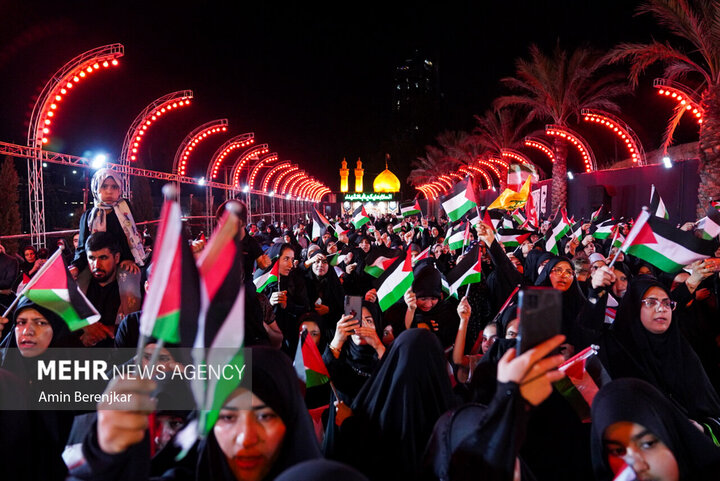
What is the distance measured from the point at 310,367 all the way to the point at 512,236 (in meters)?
6.78

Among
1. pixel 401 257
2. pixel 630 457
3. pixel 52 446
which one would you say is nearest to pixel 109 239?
pixel 52 446

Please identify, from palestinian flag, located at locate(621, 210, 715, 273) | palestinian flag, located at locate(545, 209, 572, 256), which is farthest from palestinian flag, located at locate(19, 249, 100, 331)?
palestinian flag, located at locate(545, 209, 572, 256)

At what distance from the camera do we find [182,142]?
18.1 meters

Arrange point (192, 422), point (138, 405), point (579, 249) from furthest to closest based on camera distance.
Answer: point (579, 249) < point (192, 422) < point (138, 405)

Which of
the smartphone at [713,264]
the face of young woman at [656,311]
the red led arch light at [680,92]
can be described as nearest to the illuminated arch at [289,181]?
the red led arch light at [680,92]

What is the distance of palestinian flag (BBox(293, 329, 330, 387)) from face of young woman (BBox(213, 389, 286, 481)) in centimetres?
141

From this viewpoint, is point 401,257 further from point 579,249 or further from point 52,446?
point 579,249

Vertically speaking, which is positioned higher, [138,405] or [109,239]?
[109,239]

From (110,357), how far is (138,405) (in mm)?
2166

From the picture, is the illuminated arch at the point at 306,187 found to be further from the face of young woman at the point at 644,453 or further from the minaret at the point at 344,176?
the face of young woman at the point at 644,453

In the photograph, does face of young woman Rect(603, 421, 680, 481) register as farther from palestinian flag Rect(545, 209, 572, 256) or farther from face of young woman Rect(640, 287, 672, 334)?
palestinian flag Rect(545, 209, 572, 256)

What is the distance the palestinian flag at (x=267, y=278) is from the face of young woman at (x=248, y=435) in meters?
3.83

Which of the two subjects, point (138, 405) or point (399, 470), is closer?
point (138, 405)

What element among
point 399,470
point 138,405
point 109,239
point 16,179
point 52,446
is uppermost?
point 16,179
